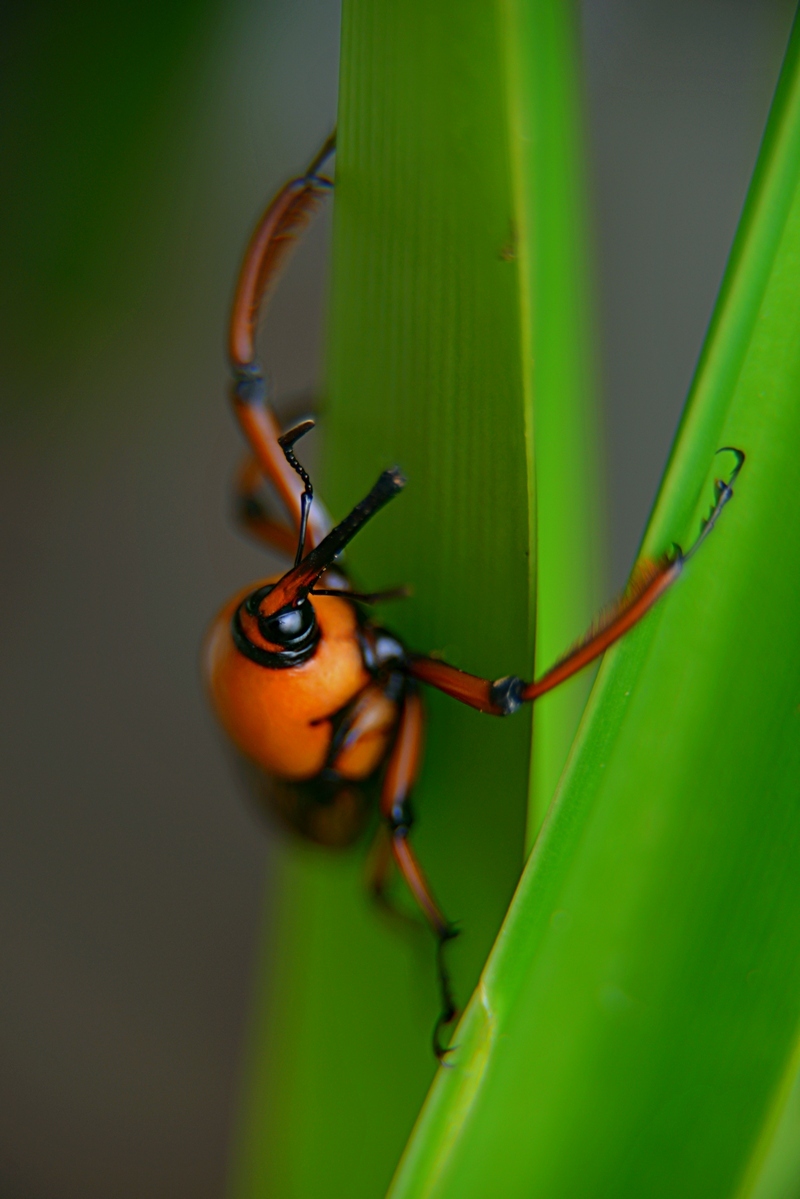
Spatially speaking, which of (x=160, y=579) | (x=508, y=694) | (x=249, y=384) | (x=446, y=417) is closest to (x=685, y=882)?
(x=508, y=694)

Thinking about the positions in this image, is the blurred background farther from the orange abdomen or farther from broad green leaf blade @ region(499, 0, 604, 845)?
broad green leaf blade @ region(499, 0, 604, 845)

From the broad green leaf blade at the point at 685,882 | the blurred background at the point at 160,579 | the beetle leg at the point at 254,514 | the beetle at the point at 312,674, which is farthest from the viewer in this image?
the blurred background at the point at 160,579

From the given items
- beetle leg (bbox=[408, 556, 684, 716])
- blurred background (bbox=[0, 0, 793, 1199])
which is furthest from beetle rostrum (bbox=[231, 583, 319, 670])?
blurred background (bbox=[0, 0, 793, 1199])

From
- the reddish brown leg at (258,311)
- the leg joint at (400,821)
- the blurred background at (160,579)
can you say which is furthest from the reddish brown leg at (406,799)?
the blurred background at (160,579)

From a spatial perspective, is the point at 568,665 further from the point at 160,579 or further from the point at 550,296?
the point at 160,579

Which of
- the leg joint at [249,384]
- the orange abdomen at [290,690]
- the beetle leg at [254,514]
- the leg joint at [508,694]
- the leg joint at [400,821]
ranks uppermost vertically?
the leg joint at [249,384]

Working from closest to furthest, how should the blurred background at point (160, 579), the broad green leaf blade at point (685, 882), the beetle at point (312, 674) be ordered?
the broad green leaf blade at point (685, 882), the beetle at point (312, 674), the blurred background at point (160, 579)

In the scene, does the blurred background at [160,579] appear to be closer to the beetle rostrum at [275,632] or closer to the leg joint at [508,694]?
the beetle rostrum at [275,632]

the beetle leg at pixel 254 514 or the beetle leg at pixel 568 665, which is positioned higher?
the beetle leg at pixel 254 514

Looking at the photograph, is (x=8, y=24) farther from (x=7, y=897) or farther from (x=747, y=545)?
(x=7, y=897)

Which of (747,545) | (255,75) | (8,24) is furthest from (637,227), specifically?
(747,545)
